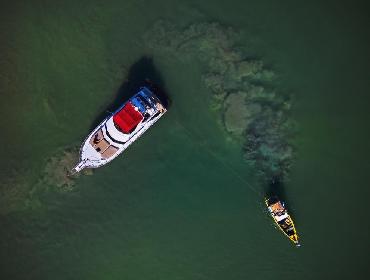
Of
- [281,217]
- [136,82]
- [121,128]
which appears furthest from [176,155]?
[281,217]

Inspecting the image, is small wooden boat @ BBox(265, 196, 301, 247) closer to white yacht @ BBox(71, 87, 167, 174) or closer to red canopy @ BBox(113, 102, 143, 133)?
white yacht @ BBox(71, 87, 167, 174)

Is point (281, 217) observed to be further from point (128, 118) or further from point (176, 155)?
point (128, 118)

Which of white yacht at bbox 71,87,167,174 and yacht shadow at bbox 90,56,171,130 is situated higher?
yacht shadow at bbox 90,56,171,130

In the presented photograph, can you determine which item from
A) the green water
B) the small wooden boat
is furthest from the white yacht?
the small wooden boat

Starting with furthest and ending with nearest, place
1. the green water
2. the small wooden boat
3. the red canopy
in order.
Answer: the green water, the small wooden boat, the red canopy

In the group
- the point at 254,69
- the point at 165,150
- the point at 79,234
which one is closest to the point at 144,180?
the point at 165,150

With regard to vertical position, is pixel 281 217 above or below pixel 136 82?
below

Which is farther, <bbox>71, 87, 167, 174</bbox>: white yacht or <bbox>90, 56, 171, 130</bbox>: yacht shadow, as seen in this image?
<bbox>90, 56, 171, 130</bbox>: yacht shadow
